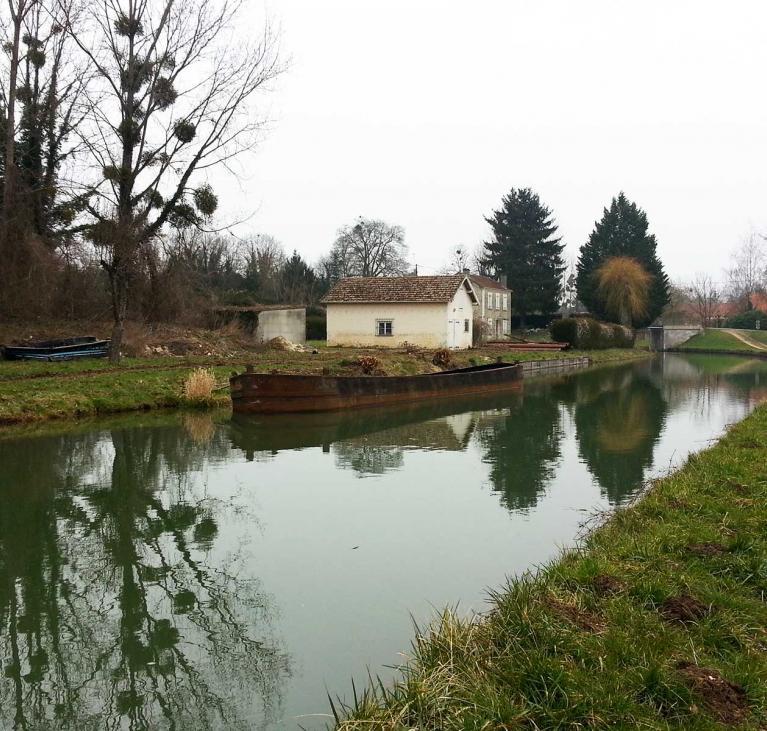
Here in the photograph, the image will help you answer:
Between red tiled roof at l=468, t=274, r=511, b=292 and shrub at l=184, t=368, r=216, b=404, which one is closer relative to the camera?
shrub at l=184, t=368, r=216, b=404

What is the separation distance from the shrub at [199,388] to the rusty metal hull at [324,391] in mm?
1088

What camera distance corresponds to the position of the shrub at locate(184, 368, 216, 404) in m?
17.4

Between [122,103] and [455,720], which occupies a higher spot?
[122,103]

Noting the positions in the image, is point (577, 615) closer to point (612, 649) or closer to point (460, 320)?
point (612, 649)

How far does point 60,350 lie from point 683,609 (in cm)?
1969

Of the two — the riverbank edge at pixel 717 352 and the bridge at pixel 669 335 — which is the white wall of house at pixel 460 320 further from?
the riverbank edge at pixel 717 352

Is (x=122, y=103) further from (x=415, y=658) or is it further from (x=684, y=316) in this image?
(x=684, y=316)

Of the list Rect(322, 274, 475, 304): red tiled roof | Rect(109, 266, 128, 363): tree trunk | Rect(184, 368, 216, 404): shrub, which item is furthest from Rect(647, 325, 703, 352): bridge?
Rect(184, 368, 216, 404): shrub

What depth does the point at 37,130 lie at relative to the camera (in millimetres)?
25203

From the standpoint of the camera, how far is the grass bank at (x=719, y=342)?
54.8 meters

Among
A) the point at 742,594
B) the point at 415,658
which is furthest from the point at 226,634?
the point at 742,594

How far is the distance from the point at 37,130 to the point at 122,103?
611 centimetres

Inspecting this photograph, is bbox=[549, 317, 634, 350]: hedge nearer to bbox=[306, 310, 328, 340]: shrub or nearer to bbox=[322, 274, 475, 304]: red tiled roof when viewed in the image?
bbox=[322, 274, 475, 304]: red tiled roof

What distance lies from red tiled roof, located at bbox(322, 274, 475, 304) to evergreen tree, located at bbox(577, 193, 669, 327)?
2170 cm
